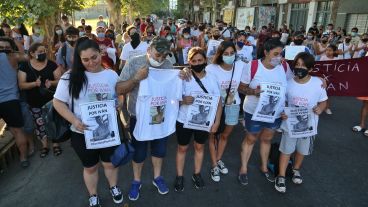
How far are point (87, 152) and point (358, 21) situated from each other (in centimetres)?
1914

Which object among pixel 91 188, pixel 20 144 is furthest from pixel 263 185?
pixel 20 144

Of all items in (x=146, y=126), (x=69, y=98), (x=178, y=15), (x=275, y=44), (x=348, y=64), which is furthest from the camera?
(x=178, y=15)

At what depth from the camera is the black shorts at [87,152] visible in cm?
314

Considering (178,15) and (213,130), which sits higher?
(178,15)

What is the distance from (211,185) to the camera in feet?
13.7

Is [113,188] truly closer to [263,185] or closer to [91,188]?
[91,188]

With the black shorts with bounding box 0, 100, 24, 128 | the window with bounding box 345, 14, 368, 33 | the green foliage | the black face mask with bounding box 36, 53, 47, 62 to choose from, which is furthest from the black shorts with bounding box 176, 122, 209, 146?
the window with bounding box 345, 14, 368, 33

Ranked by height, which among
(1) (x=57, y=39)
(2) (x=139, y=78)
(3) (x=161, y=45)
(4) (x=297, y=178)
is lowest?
(4) (x=297, y=178)

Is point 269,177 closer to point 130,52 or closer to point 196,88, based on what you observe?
point 196,88

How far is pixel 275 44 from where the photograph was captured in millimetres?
3660

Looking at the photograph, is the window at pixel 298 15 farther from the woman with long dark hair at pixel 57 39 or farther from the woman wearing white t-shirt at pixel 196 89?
the woman wearing white t-shirt at pixel 196 89

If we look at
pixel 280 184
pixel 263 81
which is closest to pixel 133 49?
pixel 263 81

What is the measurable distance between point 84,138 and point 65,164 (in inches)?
76.2

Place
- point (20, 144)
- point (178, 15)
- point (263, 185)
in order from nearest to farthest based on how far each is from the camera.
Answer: point (263, 185), point (20, 144), point (178, 15)
